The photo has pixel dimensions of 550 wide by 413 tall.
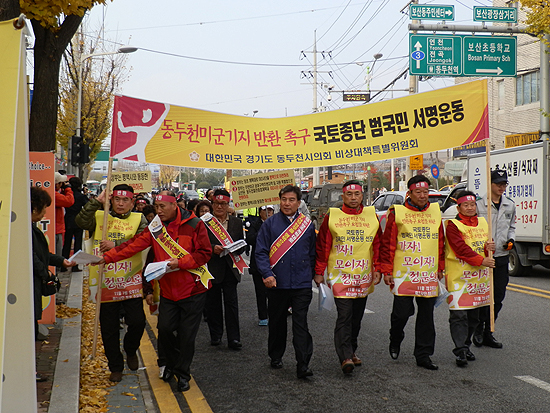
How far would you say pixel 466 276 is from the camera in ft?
20.1

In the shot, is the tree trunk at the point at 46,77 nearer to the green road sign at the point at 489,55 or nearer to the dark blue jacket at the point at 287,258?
the dark blue jacket at the point at 287,258

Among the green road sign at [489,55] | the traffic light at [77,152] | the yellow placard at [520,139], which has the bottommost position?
the traffic light at [77,152]

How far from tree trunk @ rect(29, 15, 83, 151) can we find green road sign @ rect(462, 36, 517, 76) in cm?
1220

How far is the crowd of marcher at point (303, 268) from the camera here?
5488 mm

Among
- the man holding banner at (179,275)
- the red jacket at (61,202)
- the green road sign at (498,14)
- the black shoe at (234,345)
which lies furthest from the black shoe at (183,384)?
the green road sign at (498,14)

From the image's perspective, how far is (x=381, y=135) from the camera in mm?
6320

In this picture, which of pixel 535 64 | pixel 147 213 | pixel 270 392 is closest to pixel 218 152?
pixel 270 392

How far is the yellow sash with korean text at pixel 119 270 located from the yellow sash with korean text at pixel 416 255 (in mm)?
2629

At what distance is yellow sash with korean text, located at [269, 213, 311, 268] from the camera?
5840mm

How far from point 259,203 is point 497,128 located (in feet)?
81.3

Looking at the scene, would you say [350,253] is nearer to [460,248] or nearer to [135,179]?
[460,248]

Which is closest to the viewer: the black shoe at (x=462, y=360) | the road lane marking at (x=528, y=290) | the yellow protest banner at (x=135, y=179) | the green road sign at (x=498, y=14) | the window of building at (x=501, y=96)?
the black shoe at (x=462, y=360)

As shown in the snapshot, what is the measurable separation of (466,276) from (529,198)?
268 inches

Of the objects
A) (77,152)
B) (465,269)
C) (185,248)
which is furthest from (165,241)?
(77,152)
